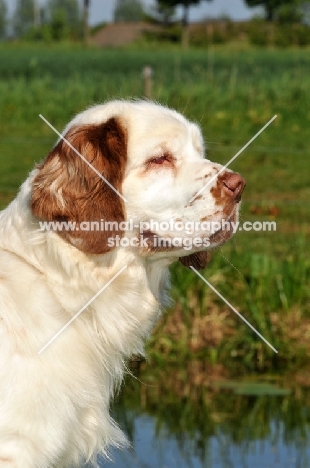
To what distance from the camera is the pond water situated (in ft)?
18.9

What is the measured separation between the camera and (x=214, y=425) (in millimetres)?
6285

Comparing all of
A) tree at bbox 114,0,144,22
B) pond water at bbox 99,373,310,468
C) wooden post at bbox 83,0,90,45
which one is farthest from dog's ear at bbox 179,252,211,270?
tree at bbox 114,0,144,22

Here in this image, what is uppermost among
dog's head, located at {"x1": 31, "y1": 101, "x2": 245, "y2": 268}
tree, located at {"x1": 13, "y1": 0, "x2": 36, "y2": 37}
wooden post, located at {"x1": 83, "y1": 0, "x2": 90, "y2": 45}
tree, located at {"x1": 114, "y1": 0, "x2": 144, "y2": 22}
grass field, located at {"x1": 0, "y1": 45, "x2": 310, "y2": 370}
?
dog's head, located at {"x1": 31, "y1": 101, "x2": 245, "y2": 268}

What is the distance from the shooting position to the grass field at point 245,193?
7332 millimetres

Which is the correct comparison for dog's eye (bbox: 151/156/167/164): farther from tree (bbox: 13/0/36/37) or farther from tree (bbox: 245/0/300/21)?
tree (bbox: 13/0/36/37)

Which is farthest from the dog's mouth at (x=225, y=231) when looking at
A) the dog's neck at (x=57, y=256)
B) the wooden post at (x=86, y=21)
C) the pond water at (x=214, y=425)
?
the wooden post at (x=86, y=21)

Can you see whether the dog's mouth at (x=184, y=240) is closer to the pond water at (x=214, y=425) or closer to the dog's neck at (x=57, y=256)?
the dog's neck at (x=57, y=256)

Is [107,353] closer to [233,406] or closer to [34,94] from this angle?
[233,406]

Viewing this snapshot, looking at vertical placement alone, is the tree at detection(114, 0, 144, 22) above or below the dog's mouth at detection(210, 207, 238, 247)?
below

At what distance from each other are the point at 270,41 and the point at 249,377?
5559 cm

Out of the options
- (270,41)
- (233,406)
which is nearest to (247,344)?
(233,406)

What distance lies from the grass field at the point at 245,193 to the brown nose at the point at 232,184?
94 centimetres

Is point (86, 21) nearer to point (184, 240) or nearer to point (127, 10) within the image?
point (127, 10)

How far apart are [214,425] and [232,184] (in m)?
2.48
